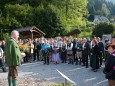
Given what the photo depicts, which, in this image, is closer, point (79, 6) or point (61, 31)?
point (61, 31)

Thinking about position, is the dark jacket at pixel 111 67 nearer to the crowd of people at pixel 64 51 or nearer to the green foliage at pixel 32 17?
the crowd of people at pixel 64 51

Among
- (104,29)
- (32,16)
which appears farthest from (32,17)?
(104,29)

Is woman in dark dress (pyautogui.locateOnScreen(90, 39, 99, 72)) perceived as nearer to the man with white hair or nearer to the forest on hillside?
the man with white hair

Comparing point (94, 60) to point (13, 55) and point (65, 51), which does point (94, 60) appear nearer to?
point (65, 51)

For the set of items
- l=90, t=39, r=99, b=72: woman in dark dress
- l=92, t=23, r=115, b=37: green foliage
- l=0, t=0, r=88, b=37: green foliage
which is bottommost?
l=90, t=39, r=99, b=72: woman in dark dress

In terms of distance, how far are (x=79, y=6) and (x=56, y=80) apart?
4612cm

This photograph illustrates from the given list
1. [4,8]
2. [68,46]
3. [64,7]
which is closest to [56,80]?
[68,46]

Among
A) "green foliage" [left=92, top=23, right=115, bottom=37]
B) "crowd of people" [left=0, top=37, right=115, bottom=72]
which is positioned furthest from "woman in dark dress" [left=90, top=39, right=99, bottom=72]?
"green foliage" [left=92, top=23, right=115, bottom=37]

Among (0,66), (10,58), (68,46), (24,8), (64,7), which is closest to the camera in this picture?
(10,58)

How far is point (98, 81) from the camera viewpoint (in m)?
12.7

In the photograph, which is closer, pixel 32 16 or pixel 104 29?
pixel 32 16

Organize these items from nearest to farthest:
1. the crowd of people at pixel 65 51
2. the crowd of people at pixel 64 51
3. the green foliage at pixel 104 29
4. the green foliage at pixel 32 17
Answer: the crowd of people at pixel 65 51, the crowd of people at pixel 64 51, the green foliage at pixel 32 17, the green foliage at pixel 104 29

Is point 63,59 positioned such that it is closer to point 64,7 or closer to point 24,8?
point 24,8

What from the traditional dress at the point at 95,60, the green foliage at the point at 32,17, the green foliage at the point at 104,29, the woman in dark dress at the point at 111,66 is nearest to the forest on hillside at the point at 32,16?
the green foliage at the point at 32,17
